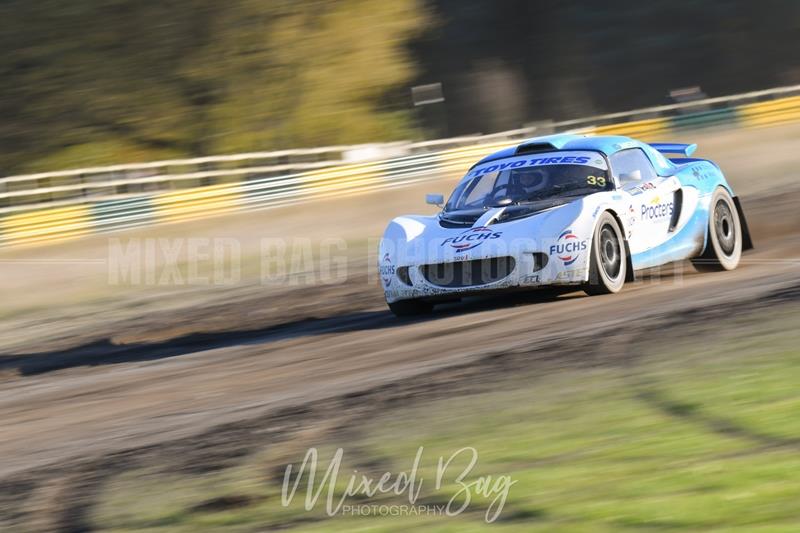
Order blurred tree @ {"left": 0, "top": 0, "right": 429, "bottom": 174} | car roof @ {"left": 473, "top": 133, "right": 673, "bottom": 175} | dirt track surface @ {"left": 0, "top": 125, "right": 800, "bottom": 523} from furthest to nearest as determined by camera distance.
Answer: blurred tree @ {"left": 0, "top": 0, "right": 429, "bottom": 174} → car roof @ {"left": 473, "top": 133, "right": 673, "bottom": 175} → dirt track surface @ {"left": 0, "top": 125, "right": 800, "bottom": 523}

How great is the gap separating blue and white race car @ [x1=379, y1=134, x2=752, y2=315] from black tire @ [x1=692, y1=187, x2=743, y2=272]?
0.01 m

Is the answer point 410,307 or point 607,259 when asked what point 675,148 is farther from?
point 410,307

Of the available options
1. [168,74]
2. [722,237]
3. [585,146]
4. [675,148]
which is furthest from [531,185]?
[168,74]

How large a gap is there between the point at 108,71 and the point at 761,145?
1531 cm

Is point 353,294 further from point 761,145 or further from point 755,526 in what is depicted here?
point 761,145

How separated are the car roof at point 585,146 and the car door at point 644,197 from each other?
71mm

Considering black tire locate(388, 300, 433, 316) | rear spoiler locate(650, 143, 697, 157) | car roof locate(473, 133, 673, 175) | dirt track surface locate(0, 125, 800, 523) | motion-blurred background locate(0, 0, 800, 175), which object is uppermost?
motion-blurred background locate(0, 0, 800, 175)

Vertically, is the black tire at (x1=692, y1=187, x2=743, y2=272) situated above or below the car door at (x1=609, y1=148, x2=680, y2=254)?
below

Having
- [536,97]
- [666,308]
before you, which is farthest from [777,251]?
[536,97]

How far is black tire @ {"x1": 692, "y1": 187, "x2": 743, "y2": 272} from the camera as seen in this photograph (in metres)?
10.3

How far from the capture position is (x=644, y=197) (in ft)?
31.2

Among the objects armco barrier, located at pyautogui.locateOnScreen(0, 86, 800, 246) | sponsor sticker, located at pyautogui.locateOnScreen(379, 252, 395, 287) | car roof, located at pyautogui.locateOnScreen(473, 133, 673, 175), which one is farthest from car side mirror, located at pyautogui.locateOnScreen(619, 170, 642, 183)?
armco barrier, located at pyautogui.locateOnScreen(0, 86, 800, 246)

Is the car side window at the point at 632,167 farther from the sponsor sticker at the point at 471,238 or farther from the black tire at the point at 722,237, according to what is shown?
the sponsor sticker at the point at 471,238

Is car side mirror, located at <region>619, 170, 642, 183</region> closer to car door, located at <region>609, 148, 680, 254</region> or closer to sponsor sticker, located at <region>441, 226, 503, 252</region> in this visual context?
car door, located at <region>609, 148, 680, 254</region>
